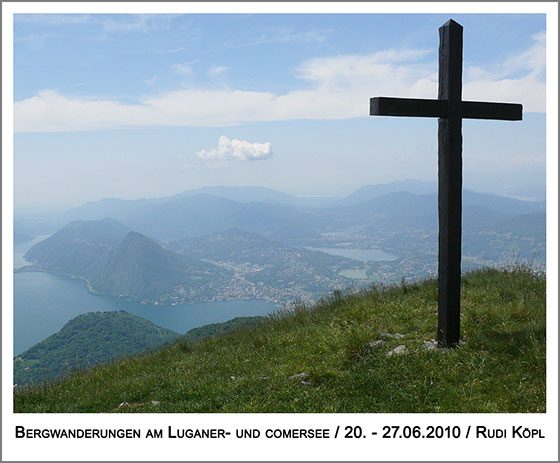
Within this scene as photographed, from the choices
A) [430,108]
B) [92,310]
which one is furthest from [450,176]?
[92,310]

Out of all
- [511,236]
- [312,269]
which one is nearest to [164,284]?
[312,269]

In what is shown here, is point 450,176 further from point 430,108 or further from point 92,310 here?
point 92,310

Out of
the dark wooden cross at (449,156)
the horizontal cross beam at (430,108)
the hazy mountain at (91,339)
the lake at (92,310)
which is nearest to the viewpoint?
the horizontal cross beam at (430,108)

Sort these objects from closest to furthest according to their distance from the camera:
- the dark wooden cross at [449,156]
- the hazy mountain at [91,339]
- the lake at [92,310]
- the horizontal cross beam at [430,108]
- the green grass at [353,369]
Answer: the green grass at [353,369], the horizontal cross beam at [430,108], the dark wooden cross at [449,156], the hazy mountain at [91,339], the lake at [92,310]

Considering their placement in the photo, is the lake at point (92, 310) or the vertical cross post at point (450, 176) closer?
the vertical cross post at point (450, 176)

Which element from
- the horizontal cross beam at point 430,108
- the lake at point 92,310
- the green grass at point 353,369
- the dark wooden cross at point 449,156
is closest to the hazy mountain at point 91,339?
the green grass at point 353,369


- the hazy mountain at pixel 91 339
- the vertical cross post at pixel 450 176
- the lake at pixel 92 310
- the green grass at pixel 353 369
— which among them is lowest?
the lake at pixel 92 310

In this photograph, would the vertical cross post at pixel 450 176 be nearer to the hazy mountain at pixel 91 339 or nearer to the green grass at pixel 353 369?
the green grass at pixel 353 369

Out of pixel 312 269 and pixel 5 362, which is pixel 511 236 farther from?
pixel 5 362
